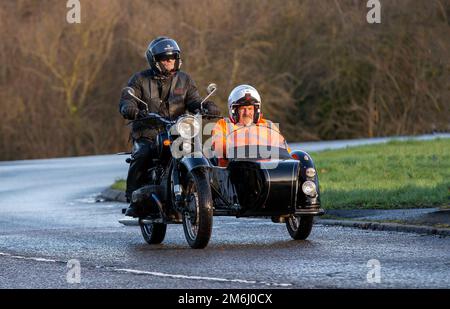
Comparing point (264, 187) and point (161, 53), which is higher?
point (161, 53)

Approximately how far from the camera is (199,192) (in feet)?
42.7

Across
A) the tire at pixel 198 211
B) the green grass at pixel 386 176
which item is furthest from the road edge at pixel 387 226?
the tire at pixel 198 211

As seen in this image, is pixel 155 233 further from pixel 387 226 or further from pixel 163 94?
pixel 387 226

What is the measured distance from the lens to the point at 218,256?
502 inches

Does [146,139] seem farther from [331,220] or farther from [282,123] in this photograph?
[282,123]

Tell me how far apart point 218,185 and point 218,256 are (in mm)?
1138

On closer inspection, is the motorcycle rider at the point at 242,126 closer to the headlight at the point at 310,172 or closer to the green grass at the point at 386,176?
the headlight at the point at 310,172

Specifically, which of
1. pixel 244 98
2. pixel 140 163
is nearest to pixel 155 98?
pixel 140 163

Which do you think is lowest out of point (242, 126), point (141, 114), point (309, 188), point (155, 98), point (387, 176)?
point (387, 176)

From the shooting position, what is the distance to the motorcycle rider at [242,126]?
46.3ft

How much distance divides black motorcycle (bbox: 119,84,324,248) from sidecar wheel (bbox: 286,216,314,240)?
1 cm

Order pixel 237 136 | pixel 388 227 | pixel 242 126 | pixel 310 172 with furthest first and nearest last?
pixel 388 227 < pixel 242 126 < pixel 237 136 < pixel 310 172
